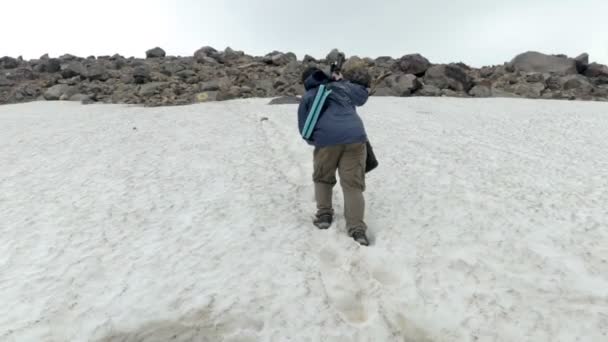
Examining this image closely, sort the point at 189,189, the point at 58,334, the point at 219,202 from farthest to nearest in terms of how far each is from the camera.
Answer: the point at 189,189, the point at 219,202, the point at 58,334

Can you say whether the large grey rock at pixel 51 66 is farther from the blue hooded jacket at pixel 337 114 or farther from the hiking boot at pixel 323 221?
the hiking boot at pixel 323 221

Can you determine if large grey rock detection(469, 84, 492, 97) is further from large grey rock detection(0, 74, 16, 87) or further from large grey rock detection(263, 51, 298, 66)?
large grey rock detection(0, 74, 16, 87)

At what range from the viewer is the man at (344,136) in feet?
18.4

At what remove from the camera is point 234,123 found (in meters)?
13.3

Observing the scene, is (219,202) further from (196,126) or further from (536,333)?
(196,126)

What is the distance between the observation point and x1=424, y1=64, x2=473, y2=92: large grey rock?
23.1 meters

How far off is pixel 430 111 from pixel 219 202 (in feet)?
37.0

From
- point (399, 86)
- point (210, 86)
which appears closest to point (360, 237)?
point (210, 86)

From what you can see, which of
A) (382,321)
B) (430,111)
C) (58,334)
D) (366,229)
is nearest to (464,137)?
(430,111)

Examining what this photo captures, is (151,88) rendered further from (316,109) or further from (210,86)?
(316,109)

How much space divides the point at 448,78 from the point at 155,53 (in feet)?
58.7

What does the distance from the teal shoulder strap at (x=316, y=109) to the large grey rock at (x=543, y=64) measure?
25.1 meters

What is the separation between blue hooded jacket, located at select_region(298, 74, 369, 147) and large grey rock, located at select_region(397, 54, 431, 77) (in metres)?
20.4

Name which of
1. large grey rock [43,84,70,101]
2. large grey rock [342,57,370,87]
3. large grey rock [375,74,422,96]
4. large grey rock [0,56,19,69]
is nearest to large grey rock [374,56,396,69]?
large grey rock [375,74,422,96]
